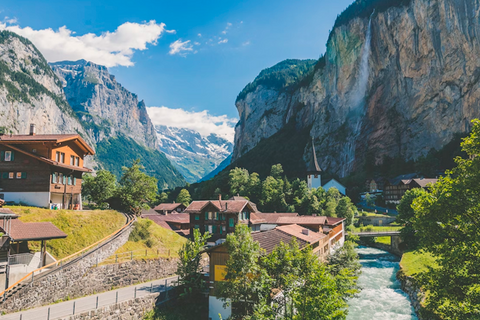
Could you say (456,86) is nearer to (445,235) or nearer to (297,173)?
(297,173)

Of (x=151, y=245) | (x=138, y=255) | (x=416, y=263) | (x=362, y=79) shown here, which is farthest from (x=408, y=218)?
(x=362, y=79)

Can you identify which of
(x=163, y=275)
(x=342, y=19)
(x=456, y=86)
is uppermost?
(x=342, y=19)

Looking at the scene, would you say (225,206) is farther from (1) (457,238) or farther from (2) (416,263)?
A: (1) (457,238)

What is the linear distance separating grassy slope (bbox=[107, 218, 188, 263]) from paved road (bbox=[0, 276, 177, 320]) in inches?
152

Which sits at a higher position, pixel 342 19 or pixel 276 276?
pixel 342 19

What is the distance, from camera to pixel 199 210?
55375mm

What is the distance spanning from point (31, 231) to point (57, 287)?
455cm

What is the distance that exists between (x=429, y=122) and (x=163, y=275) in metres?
102

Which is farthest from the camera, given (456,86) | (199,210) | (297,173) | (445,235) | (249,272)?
(297,173)

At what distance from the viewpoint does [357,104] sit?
137 meters

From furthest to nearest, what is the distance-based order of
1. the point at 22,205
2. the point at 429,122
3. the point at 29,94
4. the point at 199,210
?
the point at 29,94 < the point at 429,122 < the point at 199,210 < the point at 22,205

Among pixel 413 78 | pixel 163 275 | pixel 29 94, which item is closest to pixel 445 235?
pixel 163 275

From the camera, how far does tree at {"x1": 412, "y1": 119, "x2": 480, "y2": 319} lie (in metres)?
15.8

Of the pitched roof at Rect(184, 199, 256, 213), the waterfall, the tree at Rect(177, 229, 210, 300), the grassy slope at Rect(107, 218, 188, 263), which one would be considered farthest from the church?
the tree at Rect(177, 229, 210, 300)
